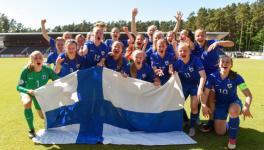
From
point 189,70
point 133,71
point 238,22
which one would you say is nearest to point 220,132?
point 189,70

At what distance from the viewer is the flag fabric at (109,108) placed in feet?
17.9

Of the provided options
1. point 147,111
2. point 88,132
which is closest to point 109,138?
point 88,132

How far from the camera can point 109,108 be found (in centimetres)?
559

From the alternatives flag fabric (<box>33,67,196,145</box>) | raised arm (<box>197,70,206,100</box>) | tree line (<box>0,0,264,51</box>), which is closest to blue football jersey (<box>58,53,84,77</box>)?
flag fabric (<box>33,67,196,145</box>)

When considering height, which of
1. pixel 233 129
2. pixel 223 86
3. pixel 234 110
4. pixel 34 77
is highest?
pixel 34 77

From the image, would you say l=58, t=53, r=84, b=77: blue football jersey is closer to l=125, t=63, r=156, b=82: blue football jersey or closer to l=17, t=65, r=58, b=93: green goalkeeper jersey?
l=17, t=65, r=58, b=93: green goalkeeper jersey

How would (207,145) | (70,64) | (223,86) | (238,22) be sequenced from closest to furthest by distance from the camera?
(207,145) < (223,86) < (70,64) < (238,22)

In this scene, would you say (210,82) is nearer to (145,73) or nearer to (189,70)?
(189,70)

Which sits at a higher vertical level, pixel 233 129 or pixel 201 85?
pixel 201 85

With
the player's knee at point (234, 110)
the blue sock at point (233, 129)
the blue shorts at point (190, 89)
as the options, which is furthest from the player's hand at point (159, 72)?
the blue sock at point (233, 129)

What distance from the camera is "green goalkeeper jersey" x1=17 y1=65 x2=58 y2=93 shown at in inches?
221

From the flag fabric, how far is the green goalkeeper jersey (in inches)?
15.6

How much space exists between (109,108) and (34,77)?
5.07 ft

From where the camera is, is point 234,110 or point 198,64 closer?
point 234,110
